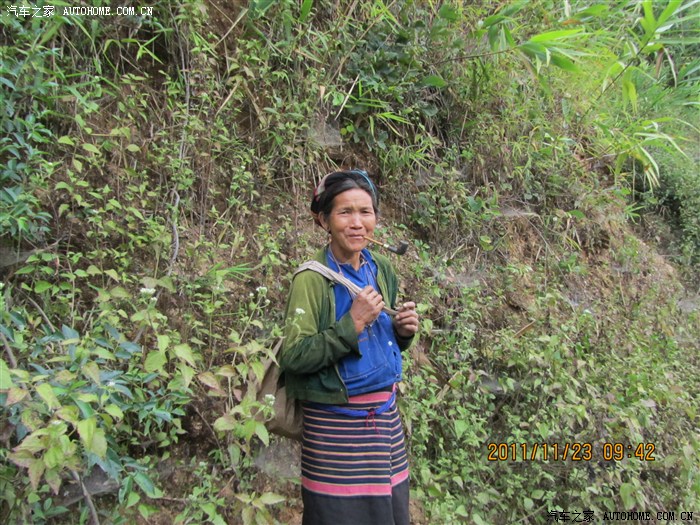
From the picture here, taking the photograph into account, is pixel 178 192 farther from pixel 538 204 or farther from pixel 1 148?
pixel 538 204

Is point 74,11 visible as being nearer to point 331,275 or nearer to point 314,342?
point 331,275

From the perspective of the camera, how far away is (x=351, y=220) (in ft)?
6.03

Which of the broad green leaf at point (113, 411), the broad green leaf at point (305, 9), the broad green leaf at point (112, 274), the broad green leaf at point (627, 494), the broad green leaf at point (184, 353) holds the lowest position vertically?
the broad green leaf at point (627, 494)

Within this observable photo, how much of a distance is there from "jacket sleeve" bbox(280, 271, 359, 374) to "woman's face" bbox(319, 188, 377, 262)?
8.2 inches

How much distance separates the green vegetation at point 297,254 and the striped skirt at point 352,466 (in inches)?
9.0

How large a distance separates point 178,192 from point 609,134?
13.1 ft

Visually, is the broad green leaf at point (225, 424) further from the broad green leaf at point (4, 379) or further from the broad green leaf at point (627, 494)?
the broad green leaf at point (627, 494)

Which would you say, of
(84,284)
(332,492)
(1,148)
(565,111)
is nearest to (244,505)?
(332,492)

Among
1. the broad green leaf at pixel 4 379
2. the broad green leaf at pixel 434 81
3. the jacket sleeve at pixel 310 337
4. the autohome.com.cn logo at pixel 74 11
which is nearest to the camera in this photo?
the broad green leaf at pixel 4 379

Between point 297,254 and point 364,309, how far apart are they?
1.20 meters

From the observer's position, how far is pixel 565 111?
14.8ft

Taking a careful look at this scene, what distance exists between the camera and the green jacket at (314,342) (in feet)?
5.44
